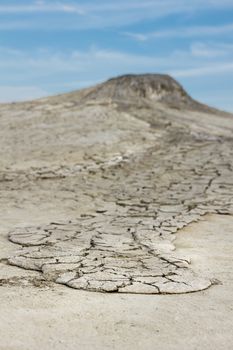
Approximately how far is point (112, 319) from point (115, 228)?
7.43ft

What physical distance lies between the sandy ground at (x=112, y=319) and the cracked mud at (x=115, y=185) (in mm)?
168

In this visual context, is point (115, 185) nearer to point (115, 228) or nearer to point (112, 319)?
point (115, 228)

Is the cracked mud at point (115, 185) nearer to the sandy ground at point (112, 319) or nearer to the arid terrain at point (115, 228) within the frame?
the arid terrain at point (115, 228)

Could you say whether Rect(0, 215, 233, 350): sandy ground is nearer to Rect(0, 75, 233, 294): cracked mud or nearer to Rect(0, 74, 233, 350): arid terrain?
Rect(0, 74, 233, 350): arid terrain

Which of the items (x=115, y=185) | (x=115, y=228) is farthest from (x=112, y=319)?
(x=115, y=185)

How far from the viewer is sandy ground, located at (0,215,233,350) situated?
2.49 m

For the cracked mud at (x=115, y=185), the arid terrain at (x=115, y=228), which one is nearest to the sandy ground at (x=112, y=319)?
the arid terrain at (x=115, y=228)

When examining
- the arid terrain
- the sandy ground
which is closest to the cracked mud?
the arid terrain

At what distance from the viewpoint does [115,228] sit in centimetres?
504

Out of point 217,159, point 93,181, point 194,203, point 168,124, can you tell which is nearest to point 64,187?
point 93,181

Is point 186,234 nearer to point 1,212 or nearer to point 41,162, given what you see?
point 1,212

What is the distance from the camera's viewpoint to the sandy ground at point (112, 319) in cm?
249

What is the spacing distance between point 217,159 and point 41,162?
9.49 ft

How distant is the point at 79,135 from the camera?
1034cm
